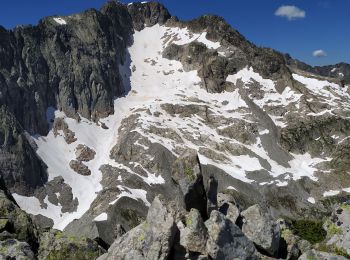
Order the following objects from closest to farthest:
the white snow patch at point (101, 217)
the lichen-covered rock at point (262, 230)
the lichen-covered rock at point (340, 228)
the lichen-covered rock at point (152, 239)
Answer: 1. the lichen-covered rock at point (152, 239)
2. the lichen-covered rock at point (262, 230)
3. the lichen-covered rock at point (340, 228)
4. the white snow patch at point (101, 217)

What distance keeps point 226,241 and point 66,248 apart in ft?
25.9

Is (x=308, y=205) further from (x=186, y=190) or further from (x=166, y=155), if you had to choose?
(x=186, y=190)

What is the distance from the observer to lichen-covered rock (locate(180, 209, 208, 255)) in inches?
784

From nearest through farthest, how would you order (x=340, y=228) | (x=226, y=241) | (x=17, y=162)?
(x=226, y=241), (x=340, y=228), (x=17, y=162)

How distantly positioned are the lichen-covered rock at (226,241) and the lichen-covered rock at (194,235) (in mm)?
256

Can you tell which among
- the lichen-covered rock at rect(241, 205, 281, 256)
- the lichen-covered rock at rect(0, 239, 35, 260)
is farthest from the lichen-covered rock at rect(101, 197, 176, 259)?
the lichen-covered rock at rect(241, 205, 281, 256)

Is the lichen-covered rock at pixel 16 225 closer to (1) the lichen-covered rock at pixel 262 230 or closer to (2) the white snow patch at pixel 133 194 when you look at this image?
(1) the lichen-covered rock at pixel 262 230

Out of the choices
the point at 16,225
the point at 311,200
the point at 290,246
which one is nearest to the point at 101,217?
the point at 311,200

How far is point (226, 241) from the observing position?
20156 mm

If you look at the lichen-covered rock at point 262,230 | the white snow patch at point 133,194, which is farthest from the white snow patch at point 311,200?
the lichen-covered rock at point 262,230

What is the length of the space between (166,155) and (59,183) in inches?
1717

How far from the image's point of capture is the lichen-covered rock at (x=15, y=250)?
20797 millimetres

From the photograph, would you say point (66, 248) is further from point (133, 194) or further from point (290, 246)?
point (133, 194)

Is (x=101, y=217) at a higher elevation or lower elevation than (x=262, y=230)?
higher
